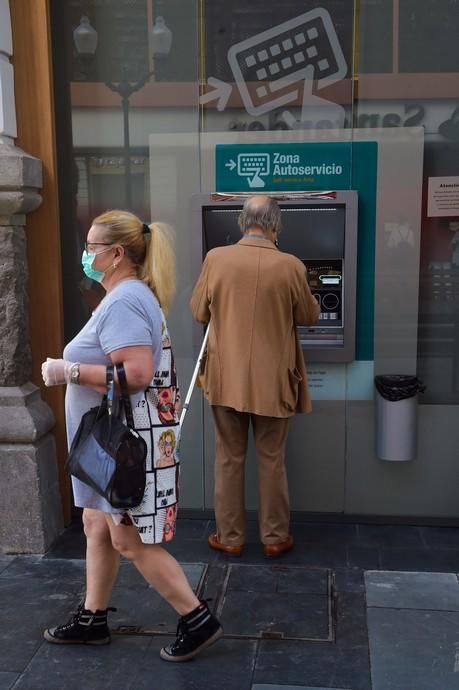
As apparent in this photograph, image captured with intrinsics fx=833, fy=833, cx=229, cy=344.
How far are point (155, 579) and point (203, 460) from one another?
5.72ft

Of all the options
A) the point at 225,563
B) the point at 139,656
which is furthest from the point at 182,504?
the point at 139,656

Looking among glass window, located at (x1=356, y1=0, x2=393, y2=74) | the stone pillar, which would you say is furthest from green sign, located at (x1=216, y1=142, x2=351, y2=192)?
the stone pillar

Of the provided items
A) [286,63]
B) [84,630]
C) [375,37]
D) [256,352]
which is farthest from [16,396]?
[375,37]

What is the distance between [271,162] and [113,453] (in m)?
2.29

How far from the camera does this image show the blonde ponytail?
3.16m

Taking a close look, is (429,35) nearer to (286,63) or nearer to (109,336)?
(286,63)

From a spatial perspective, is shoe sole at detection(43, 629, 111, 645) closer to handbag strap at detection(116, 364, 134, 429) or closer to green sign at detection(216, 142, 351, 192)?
handbag strap at detection(116, 364, 134, 429)

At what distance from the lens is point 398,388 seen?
4590 mm

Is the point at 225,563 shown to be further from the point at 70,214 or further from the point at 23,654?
the point at 70,214

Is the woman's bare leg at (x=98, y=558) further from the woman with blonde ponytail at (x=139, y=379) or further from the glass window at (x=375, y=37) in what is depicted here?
the glass window at (x=375, y=37)

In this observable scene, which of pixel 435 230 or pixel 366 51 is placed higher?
pixel 366 51

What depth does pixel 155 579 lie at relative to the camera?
10.6 feet

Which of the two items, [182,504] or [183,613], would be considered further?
[182,504]

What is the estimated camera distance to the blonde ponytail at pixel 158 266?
3.16 metres
